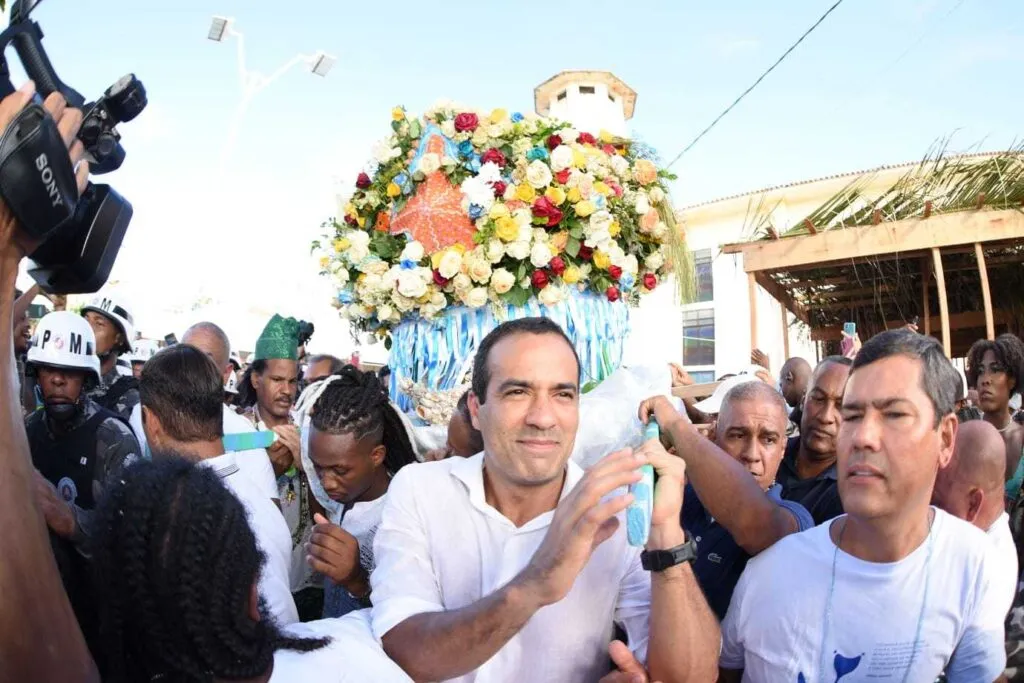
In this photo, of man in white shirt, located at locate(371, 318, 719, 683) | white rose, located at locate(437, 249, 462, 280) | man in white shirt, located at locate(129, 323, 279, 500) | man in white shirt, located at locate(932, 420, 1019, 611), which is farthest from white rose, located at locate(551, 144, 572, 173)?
man in white shirt, located at locate(932, 420, 1019, 611)

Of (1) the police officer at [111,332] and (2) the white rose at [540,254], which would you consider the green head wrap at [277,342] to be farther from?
(2) the white rose at [540,254]

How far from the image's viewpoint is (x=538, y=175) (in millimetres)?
3652

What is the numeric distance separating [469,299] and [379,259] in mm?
534

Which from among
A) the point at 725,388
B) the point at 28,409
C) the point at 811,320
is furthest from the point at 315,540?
the point at 811,320

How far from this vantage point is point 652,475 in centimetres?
191

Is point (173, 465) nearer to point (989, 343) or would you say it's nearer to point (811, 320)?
point (989, 343)

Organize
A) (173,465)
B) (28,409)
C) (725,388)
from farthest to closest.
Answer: (28,409), (725,388), (173,465)

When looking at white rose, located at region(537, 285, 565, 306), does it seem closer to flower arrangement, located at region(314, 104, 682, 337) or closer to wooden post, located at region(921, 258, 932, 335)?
flower arrangement, located at region(314, 104, 682, 337)

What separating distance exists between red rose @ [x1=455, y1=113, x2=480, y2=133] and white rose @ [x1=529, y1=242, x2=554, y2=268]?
A: 2.27 feet

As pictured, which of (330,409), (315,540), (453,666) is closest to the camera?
(453,666)

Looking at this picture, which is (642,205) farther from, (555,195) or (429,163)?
(429,163)

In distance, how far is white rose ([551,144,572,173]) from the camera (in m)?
3.68

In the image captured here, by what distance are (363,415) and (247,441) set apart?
53cm

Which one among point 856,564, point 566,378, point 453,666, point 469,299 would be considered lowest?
point 453,666
